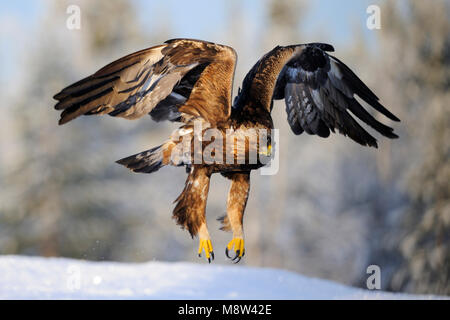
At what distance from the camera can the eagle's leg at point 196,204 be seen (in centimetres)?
352

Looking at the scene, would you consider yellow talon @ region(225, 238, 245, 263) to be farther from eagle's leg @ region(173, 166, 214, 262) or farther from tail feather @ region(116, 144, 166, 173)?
tail feather @ region(116, 144, 166, 173)

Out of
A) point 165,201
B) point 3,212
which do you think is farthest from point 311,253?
point 3,212

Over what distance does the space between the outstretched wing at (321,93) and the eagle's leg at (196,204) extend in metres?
1.28

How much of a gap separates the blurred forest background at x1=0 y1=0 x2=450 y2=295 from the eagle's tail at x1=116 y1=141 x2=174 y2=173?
468 inches

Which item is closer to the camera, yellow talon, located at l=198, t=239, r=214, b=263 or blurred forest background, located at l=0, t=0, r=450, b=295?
yellow talon, located at l=198, t=239, r=214, b=263

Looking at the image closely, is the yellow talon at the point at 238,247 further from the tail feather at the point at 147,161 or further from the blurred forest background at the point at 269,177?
the blurred forest background at the point at 269,177

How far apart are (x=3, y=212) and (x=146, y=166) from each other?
1504 centimetres

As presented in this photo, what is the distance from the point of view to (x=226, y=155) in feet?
11.6

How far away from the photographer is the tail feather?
3.80 m

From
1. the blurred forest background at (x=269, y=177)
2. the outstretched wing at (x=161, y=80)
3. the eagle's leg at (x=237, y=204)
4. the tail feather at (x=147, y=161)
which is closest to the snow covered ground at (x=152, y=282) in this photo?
the tail feather at (x=147, y=161)

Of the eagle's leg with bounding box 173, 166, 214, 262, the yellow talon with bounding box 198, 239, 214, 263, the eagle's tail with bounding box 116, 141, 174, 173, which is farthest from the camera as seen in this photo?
the eagle's tail with bounding box 116, 141, 174, 173

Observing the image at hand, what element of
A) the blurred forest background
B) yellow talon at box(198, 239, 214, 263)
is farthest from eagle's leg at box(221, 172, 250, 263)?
the blurred forest background

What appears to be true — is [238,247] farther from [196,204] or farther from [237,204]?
[196,204]
